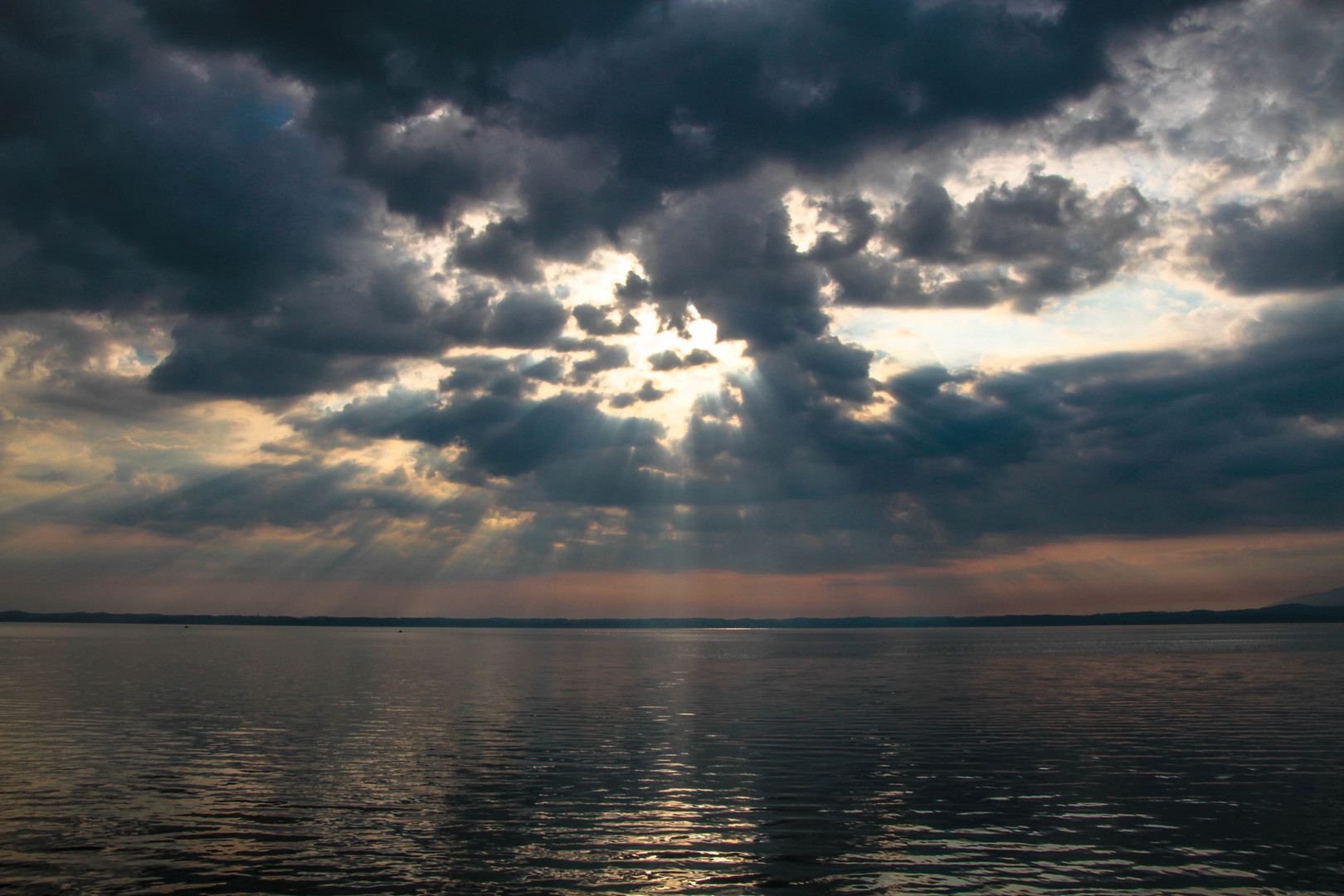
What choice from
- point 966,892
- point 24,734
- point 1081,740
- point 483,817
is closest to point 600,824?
point 483,817

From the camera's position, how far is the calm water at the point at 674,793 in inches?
855

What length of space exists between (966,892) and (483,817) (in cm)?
1458

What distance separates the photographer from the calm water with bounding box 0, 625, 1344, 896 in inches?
855

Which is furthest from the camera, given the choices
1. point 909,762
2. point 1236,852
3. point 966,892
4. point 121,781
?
point 909,762

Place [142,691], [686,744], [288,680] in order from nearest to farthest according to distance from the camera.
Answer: [686,744] < [142,691] < [288,680]

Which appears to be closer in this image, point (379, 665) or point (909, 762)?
point (909, 762)

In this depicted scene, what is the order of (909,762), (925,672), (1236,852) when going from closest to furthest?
(1236,852)
(909,762)
(925,672)

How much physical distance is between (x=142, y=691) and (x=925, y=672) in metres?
75.3

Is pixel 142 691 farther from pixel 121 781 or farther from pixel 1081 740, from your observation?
pixel 1081 740

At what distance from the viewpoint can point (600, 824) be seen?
87.0 ft

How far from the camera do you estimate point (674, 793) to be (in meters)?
31.1

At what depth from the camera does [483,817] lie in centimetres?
2739

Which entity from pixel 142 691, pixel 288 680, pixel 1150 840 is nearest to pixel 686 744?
pixel 1150 840

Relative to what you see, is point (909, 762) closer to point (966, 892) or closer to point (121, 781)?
point (966, 892)
